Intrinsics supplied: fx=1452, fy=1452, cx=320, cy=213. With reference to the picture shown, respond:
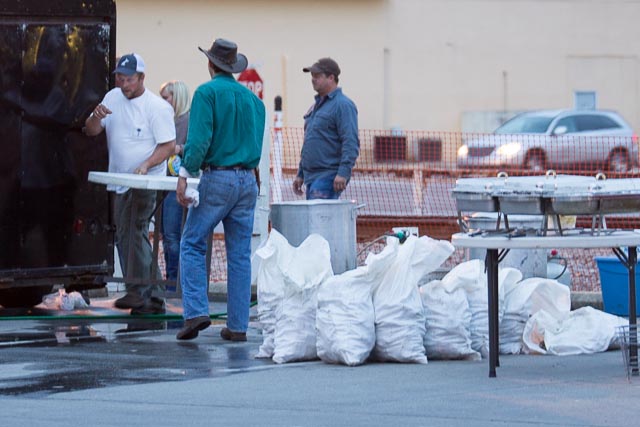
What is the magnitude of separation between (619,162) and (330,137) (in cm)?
1212

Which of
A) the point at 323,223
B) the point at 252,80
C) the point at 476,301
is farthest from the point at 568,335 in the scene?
A: the point at 252,80

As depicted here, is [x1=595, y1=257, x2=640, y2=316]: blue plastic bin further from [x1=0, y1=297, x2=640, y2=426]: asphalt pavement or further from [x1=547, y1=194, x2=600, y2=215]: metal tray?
[x1=547, y1=194, x2=600, y2=215]: metal tray

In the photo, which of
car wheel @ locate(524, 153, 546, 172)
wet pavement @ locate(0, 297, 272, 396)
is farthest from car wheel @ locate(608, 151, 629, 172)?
wet pavement @ locate(0, 297, 272, 396)

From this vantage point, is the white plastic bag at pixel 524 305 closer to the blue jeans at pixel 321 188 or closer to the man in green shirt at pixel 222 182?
the man in green shirt at pixel 222 182

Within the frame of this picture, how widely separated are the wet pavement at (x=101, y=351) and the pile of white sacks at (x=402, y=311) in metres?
0.36

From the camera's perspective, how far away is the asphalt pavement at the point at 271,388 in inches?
262

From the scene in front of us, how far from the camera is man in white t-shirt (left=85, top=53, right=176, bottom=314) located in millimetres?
10570

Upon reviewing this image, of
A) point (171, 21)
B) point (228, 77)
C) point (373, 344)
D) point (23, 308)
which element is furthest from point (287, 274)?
point (171, 21)

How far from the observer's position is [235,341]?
9.48m

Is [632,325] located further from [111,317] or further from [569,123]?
[569,123]

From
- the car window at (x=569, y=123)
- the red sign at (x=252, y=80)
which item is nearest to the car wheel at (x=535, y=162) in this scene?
the car window at (x=569, y=123)

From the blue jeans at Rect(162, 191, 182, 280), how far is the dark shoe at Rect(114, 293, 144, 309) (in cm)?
44

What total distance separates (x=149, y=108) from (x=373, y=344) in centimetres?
320

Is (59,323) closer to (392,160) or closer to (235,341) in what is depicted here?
(235,341)
